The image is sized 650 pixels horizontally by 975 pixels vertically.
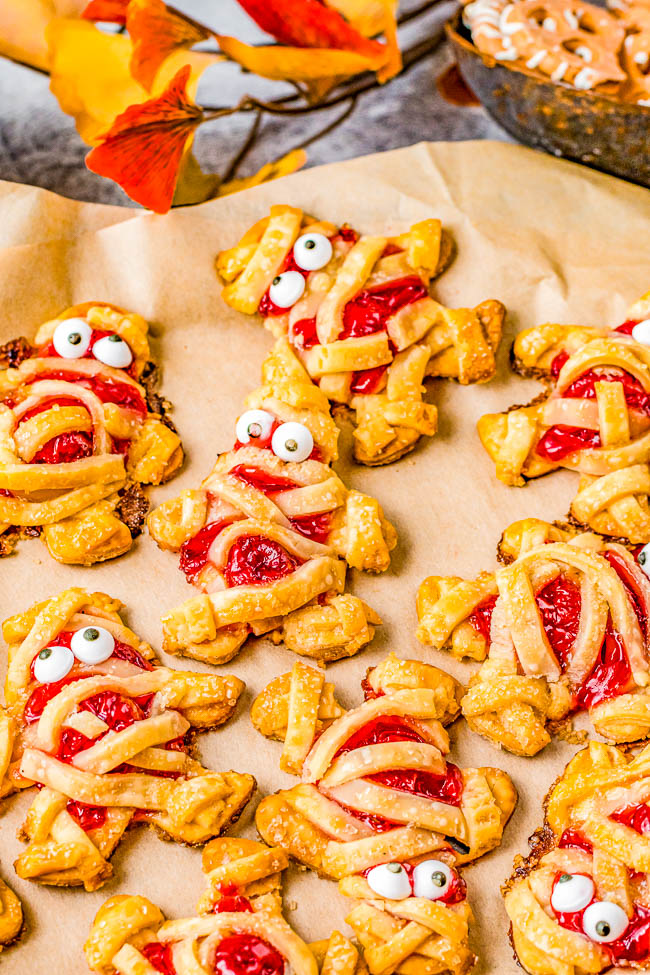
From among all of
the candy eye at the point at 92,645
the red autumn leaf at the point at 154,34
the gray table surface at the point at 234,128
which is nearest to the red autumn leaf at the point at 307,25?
the red autumn leaf at the point at 154,34

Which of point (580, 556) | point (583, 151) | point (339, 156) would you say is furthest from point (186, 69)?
point (580, 556)

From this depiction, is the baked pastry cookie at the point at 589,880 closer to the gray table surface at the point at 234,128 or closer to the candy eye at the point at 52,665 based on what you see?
the candy eye at the point at 52,665

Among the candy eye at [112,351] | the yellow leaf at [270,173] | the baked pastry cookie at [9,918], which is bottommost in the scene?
the baked pastry cookie at [9,918]

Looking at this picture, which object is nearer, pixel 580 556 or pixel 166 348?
pixel 580 556

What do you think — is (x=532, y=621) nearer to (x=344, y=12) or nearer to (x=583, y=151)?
(x=583, y=151)

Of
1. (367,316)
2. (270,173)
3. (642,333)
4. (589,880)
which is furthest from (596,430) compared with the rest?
(270,173)

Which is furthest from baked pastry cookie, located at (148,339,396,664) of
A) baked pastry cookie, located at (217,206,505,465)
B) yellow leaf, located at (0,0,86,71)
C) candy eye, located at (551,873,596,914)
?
yellow leaf, located at (0,0,86,71)

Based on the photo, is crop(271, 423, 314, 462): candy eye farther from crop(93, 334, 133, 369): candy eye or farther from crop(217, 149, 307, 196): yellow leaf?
crop(217, 149, 307, 196): yellow leaf
